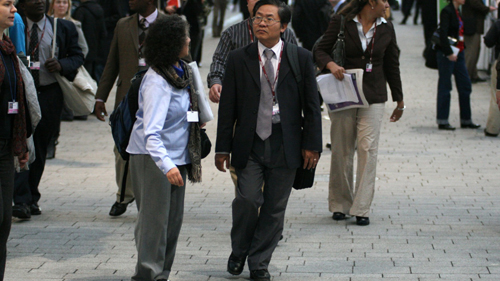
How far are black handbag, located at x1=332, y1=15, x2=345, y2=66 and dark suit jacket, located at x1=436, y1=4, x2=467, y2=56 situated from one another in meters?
4.89

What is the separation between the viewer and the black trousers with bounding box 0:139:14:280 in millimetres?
4854

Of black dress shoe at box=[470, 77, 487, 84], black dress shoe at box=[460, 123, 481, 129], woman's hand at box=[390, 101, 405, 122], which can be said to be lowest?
black dress shoe at box=[470, 77, 487, 84]

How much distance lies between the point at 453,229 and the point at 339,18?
80.8 inches

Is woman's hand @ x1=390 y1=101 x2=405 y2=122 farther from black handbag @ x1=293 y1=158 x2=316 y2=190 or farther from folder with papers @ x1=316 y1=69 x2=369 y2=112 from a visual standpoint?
black handbag @ x1=293 y1=158 x2=316 y2=190

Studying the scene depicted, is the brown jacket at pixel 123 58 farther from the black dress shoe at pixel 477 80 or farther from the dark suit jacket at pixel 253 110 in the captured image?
the black dress shoe at pixel 477 80

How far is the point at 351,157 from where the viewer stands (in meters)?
7.28

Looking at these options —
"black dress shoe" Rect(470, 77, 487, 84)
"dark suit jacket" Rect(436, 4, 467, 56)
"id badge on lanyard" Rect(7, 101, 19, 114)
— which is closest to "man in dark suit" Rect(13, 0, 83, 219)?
"id badge on lanyard" Rect(7, 101, 19, 114)

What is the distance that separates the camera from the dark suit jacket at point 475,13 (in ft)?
48.5

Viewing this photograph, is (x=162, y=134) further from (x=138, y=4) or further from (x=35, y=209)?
(x=35, y=209)

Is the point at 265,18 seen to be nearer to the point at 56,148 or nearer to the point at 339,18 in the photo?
the point at 339,18

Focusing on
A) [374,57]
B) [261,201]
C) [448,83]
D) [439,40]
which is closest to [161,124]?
[261,201]

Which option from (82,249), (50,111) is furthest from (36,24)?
(82,249)

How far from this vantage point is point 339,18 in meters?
7.16

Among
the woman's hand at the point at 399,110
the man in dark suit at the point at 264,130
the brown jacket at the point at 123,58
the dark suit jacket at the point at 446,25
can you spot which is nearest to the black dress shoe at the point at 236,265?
the man in dark suit at the point at 264,130
